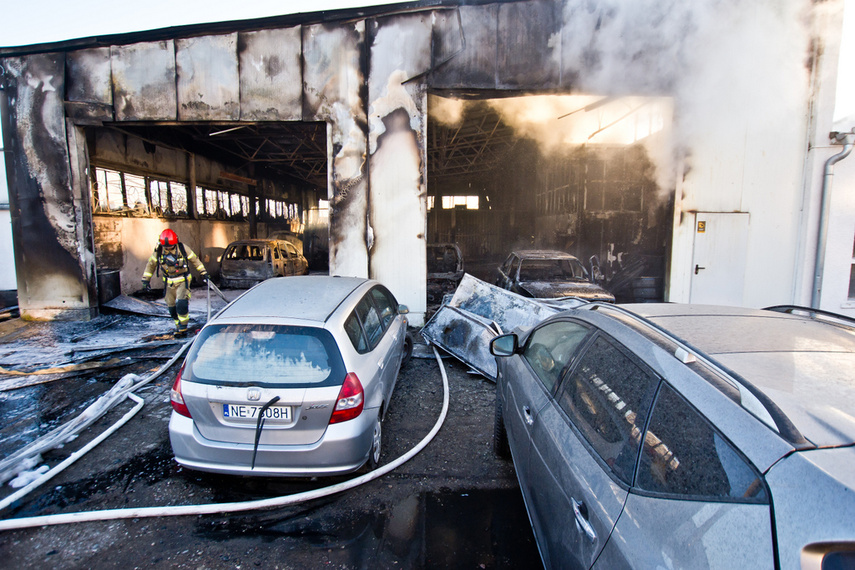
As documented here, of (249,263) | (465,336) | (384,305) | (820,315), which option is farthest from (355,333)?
(249,263)

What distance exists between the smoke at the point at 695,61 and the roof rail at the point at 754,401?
729cm

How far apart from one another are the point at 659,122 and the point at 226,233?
50.1ft

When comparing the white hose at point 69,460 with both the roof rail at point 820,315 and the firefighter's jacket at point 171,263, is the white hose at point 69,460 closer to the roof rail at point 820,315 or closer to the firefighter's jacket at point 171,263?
the firefighter's jacket at point 171,263

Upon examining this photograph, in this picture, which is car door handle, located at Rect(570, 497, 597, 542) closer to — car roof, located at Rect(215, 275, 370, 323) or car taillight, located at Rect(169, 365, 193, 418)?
→ car roof, located at Rect(215, 275, 370, 323)

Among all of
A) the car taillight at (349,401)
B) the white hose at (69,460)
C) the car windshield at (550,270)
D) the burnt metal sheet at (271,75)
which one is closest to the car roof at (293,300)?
the car taillight at (349,401)

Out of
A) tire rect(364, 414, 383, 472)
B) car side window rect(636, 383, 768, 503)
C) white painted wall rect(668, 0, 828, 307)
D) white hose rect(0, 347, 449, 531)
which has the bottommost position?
white hose rect(0, 347, 449, 531)

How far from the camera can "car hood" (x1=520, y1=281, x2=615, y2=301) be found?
641 centimetres

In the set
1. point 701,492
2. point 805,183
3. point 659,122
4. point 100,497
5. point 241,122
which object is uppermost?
point 659,122

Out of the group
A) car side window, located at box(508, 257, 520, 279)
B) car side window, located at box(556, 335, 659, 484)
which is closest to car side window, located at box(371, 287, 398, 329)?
car side window, located at box(556, 335, 659, 484)

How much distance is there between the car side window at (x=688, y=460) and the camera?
3.51 ft

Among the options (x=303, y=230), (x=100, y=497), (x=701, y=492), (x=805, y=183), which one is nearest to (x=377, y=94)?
(x=100, y=497)

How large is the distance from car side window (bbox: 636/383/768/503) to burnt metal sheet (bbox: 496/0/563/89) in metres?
7.33

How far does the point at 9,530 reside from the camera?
8.51 ft

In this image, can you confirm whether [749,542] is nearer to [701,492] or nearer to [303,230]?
[701,492]
